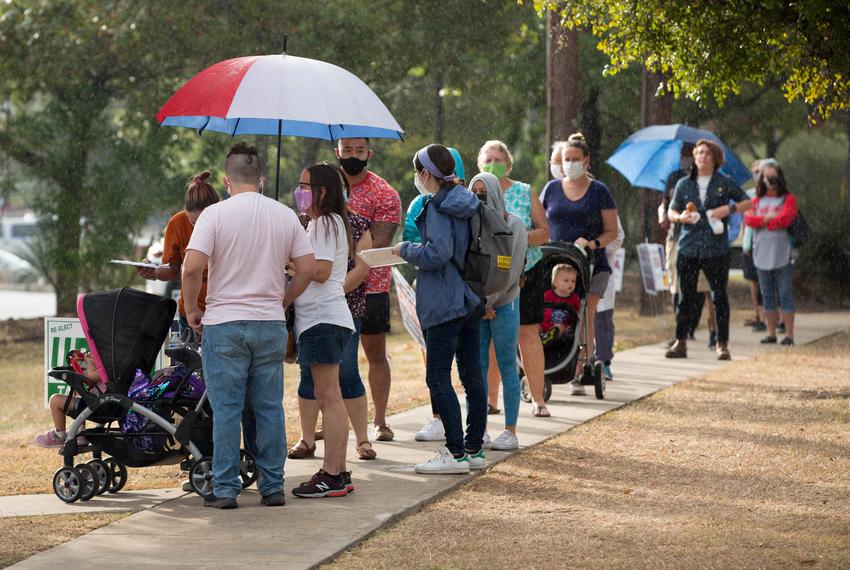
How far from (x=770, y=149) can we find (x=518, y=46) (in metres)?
11.0

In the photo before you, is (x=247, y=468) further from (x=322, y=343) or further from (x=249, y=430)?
(x=322, y=343)

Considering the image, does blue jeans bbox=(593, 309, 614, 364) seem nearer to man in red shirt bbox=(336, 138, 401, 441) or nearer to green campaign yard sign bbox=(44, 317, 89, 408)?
man in red shirt bbox=(336, 138, 401, 441)

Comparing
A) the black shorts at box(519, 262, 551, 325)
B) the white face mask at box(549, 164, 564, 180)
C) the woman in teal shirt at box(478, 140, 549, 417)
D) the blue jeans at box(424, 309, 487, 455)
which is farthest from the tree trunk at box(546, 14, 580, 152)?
the blue jeans at box(424, 309, 487, 455)

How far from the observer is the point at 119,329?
7.04m

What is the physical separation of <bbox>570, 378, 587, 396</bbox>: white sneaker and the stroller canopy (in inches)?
187

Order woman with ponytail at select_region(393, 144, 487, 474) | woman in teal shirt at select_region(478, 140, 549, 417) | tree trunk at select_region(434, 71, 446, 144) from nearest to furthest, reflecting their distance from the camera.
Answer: woman with ponytail at select_region(393, 144, 487, 474) → woman in teal shirt at select_region(478, 140, 549, 417) → tree trunk at select_region(434, 71, 446, 144)

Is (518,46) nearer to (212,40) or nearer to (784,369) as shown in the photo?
(212,40)

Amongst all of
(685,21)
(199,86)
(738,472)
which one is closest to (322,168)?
(199,86)

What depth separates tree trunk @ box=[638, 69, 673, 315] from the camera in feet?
67.4

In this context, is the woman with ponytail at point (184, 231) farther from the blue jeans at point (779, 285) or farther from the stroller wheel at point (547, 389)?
the blue jeans at point (779, 285)

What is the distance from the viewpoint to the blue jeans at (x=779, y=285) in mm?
15227

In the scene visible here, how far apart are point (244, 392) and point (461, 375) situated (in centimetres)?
158

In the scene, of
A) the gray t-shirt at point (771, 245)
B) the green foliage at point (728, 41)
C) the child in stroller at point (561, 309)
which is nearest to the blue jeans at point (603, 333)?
the child in stroller at point (561, 309)

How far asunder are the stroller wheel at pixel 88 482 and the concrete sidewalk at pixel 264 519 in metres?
0.07
